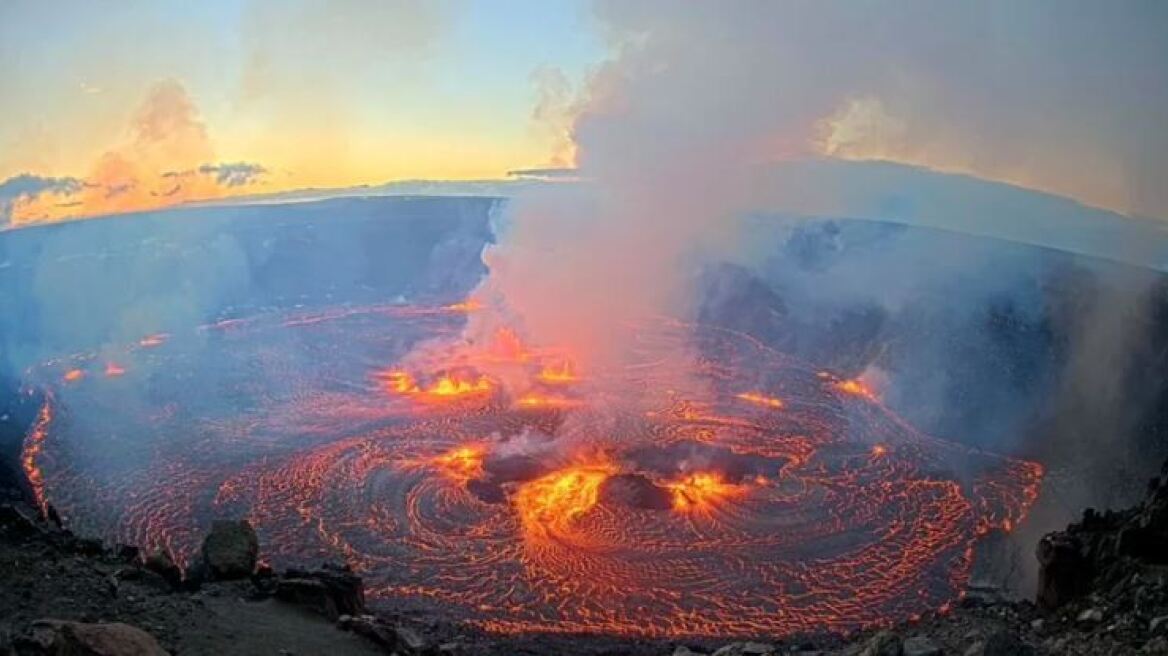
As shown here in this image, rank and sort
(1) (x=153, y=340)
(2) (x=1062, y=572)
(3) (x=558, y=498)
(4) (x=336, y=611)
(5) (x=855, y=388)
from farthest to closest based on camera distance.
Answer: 1. (1) (x=153, y=340)
2. (5) (x=855, y=388)
3. (3) (x=558, y=498)
4. (2) (x=1062, y=572)
5. (4) (x=336, y=611)

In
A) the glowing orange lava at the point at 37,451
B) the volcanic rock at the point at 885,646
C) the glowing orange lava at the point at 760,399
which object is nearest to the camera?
the volcanic rock at the point at 885,646

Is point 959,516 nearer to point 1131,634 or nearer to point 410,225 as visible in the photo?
point 1131,634

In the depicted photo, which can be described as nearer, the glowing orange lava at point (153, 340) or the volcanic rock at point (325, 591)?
the volcanic rock at point (325, 591)

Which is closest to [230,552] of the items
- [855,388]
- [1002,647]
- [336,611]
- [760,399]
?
[336,611]

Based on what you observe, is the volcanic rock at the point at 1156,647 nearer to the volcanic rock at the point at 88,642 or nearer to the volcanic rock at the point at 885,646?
the volcanic rock at the point at 885,646

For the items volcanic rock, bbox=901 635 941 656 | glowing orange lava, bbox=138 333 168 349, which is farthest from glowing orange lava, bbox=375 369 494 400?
volcanic rock, bbox=901 635 941 656

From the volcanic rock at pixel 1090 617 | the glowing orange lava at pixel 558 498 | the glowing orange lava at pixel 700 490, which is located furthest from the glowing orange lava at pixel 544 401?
the volcanic rock at pixel 1090 617

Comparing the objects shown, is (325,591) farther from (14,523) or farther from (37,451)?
(37,451)
